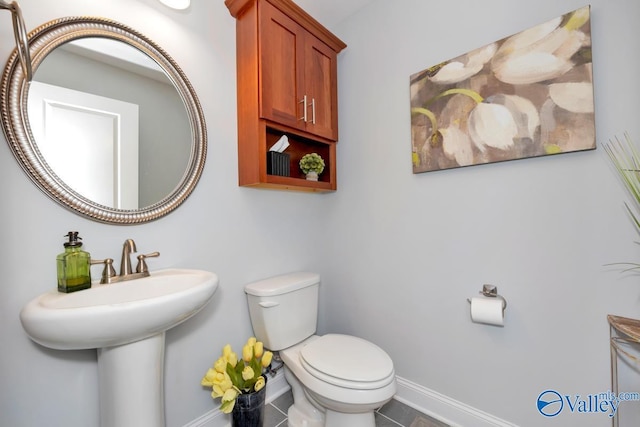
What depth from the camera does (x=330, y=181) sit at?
180 centimetres

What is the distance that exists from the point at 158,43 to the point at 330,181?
3.75 feet

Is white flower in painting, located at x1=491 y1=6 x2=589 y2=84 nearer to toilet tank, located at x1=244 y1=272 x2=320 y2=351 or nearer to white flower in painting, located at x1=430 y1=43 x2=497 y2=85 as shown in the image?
white flower in painting, located at x1=430 y1=43 x2=497 y2=85

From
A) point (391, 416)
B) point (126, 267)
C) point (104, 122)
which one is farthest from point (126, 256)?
point (391, 416)

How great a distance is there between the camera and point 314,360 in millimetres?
1210

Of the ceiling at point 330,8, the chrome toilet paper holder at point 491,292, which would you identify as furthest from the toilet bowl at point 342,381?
the ceiling at point 330,8

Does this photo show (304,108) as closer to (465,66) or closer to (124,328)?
(465,66)

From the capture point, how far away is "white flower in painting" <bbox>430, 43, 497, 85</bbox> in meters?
1.25

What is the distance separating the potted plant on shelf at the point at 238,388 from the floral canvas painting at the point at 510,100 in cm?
133

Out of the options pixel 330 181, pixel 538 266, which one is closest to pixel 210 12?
pixel 330 181

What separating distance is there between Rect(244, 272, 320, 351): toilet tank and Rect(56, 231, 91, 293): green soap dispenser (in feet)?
2.28

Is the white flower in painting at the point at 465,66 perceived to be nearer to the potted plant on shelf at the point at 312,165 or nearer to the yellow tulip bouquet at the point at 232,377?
the potted plant on shelf at the point at 312,165

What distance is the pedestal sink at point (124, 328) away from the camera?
69 cm

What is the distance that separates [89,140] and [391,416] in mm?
1925
